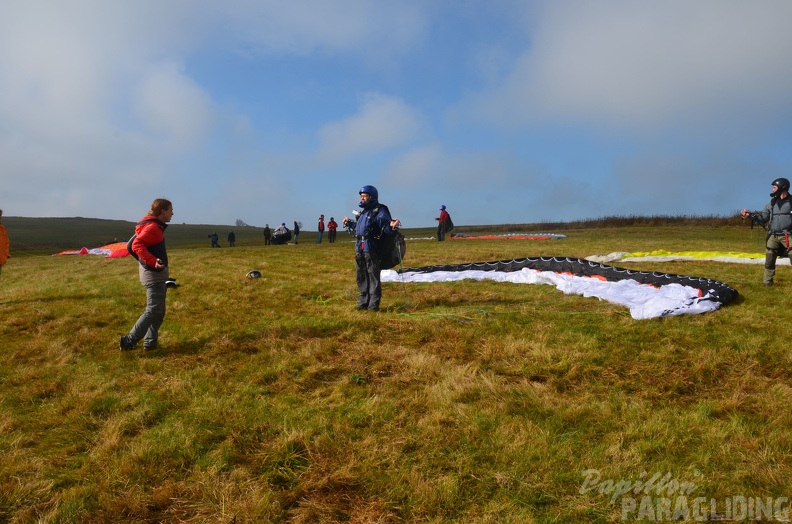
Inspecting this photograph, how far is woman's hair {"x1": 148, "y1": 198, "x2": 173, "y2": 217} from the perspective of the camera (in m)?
6.69

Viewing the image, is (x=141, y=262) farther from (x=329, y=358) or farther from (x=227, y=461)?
(x=227, y=461)

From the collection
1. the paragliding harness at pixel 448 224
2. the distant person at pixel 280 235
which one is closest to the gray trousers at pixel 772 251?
the paragliding harness at pixel 448 224

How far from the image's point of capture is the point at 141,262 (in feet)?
21.3

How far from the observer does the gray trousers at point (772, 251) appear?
10195 mm

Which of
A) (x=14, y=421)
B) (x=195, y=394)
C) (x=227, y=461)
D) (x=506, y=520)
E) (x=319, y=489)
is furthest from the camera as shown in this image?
(x=195, y=394)

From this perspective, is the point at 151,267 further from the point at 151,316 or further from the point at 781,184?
the point at 781,184

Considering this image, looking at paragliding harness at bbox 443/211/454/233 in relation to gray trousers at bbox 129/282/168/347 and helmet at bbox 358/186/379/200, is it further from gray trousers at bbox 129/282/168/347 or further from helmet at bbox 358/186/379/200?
gray trousers at bbox 129/282/168/347

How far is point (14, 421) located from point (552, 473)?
4989mm

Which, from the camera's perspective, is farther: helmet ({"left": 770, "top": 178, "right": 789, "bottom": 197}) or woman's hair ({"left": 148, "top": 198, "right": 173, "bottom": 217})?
helmet ({"left": 770, "top": 178, "right": 789, "bottom": 197})

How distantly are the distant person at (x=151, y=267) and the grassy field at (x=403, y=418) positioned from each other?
0.29 m

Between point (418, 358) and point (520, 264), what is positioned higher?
point (520, 264)

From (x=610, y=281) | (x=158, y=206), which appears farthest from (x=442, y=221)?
(x=158, y=206)

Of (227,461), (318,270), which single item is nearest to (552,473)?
(227,461)

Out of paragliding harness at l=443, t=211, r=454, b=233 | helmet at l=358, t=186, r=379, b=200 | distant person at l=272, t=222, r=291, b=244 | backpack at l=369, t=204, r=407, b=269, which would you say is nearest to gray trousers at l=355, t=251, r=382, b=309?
backpack at l=369, t=204, r=407, b=269
